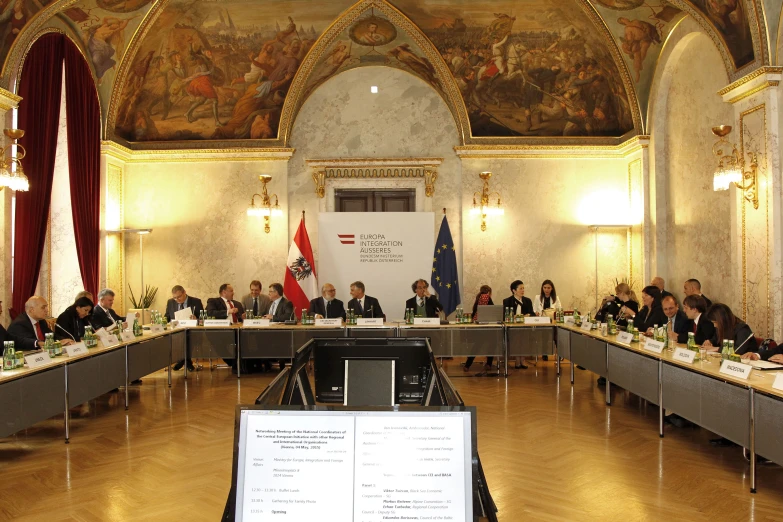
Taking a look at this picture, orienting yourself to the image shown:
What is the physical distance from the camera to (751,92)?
7.69m

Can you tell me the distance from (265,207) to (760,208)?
308 inches

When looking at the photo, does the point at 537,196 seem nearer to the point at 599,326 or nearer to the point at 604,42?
the point at 604,42

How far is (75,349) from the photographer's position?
6488 millimetres

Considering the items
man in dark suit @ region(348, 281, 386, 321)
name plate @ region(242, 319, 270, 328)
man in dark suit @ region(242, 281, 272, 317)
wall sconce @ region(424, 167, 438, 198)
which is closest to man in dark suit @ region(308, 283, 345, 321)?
man in dark suit @ region(348, 281, 386, 321)

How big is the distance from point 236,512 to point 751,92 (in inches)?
314

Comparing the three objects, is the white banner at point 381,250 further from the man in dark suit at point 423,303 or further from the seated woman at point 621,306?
the seated woman at point 621,306

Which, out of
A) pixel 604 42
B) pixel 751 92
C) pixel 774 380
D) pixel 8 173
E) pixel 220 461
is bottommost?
pixel 220 461

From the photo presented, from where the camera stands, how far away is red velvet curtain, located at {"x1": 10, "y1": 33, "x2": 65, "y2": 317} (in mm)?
8695

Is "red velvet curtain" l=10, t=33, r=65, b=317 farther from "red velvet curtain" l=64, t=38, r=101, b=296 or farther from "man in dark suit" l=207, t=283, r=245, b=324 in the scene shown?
"man in dark suit" l=207, t=283, r=245, b=324

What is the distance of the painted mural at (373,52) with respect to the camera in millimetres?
11172

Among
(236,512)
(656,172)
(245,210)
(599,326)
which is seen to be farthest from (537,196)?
(236,512)

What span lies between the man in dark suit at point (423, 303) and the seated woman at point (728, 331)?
4485mm

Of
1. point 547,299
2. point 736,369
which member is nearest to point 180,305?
point 547,299

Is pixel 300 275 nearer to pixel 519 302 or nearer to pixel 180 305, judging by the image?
pixel 180 305
